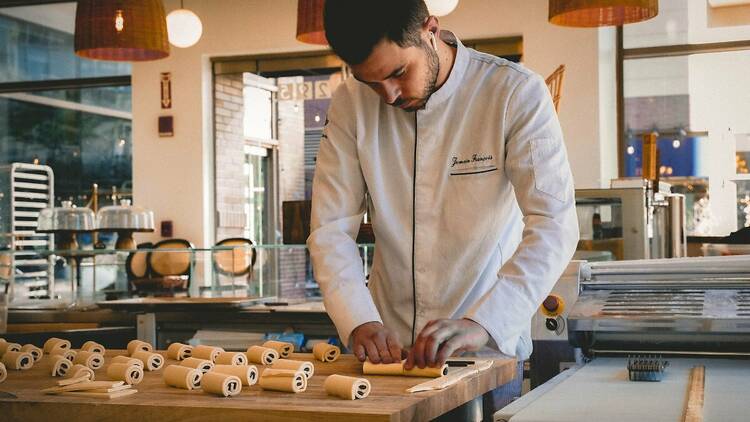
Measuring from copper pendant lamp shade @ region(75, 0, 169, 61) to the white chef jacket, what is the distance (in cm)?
264

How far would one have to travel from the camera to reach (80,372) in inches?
63.2

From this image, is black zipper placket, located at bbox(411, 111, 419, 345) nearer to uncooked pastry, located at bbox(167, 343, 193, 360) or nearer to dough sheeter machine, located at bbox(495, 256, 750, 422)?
dough sheeter machine, located at bbox(495, 256, 750, 422)

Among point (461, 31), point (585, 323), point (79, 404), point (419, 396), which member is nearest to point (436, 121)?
point (585, 323)

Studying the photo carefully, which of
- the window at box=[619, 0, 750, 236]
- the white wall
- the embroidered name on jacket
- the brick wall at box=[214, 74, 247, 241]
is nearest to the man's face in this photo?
the embroidered name on jacket

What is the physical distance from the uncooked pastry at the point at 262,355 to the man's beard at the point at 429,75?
1.65 feet

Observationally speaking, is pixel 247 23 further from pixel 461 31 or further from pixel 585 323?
pixel 585 323

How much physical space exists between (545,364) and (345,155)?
22.3 inches

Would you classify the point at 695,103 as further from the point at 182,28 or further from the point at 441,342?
the point at 441,342

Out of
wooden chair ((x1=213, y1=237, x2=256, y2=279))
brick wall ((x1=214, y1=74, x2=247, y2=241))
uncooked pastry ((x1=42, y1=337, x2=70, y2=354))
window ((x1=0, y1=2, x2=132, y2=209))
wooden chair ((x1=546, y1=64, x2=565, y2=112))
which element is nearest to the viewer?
uncooked pastry ((x1=42, y1=337, x2=70, y2=354))

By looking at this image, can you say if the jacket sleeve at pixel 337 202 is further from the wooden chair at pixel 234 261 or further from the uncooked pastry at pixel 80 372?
the wooden chair at pixel 234 261

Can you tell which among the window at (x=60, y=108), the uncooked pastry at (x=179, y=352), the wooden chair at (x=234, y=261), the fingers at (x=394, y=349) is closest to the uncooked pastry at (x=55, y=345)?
the uncooked pastry at (x=179, y=352)

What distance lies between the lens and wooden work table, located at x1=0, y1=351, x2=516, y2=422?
50.0 inches

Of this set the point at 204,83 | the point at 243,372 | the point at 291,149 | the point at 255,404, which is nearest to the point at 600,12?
the point at 243,372

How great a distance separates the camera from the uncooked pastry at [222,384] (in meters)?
1.41
